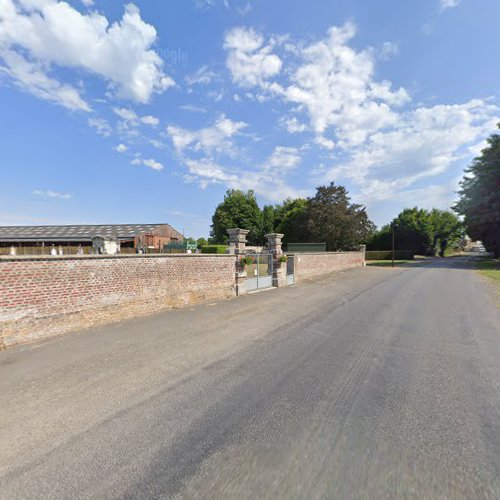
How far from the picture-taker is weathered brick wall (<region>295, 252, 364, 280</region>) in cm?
1725

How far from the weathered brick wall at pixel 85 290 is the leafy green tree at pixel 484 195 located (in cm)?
3173

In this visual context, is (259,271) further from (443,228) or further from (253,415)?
(443,228)

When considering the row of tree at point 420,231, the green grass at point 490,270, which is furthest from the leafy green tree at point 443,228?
the green grass at point 490,270

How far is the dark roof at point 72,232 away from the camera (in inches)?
1431

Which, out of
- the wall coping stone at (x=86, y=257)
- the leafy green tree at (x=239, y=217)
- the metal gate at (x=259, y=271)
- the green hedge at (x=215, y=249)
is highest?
the leafy green tree at (x=239, y=217)

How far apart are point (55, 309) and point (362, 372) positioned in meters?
6.06

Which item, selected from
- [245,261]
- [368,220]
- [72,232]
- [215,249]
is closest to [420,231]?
[368,220]

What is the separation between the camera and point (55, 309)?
6105 millimetres

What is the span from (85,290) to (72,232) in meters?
37.2

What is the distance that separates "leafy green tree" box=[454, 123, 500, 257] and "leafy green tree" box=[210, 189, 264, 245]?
29.4 m

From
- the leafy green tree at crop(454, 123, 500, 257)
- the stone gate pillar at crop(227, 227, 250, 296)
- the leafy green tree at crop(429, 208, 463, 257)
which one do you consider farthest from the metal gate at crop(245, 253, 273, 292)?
the leafy green tree at crop(429, 208, 463, 257)

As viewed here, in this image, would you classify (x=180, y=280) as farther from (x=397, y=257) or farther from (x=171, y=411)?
(x=397, y=257)

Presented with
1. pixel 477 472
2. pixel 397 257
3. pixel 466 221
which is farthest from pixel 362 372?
pixel 397 257

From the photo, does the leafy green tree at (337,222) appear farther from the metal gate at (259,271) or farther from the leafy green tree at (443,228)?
the leafy green tree at (443,228)
